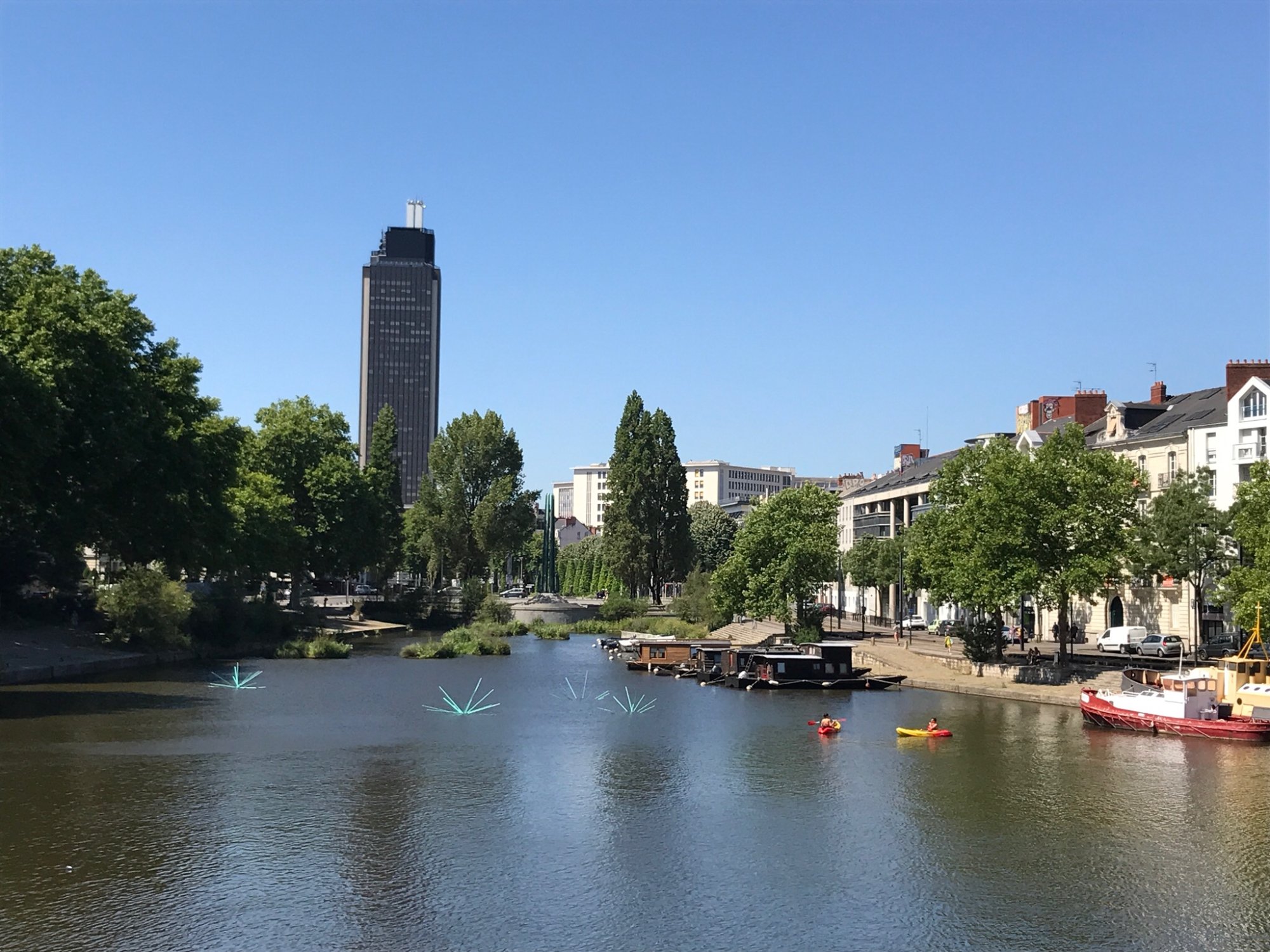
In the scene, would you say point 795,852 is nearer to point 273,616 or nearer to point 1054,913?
point 1054,913

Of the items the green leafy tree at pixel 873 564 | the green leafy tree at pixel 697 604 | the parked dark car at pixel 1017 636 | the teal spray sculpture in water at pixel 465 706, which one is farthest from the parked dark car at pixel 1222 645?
the green leafy tree at pixel 697 604

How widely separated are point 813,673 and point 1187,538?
847 inches

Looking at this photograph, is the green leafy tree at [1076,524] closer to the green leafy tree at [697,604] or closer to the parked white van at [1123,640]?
the parked white van at [1123,640]

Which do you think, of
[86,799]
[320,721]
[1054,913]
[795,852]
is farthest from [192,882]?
[320,721]

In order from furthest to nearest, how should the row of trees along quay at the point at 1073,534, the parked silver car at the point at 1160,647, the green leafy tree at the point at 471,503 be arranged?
the green leafy tree at the point at 471,503, the parked silver car at the point at 1160,647, the row of trees along quay at the point at 1073,534

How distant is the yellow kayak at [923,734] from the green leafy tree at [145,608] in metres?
45.5

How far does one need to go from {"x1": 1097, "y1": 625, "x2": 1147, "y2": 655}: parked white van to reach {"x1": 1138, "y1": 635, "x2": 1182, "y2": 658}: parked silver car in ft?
2.48

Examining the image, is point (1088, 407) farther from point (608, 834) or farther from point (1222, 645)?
point (608, 834)

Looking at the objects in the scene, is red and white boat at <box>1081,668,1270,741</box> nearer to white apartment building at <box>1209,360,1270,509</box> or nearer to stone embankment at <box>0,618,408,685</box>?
white apartment building at <box>1209,360,1270,509</box>

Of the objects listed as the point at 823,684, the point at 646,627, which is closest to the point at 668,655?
the point at 823,684

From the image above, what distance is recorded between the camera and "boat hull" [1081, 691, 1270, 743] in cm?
4466

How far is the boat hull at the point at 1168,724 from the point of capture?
44.7m

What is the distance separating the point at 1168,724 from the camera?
46.9m

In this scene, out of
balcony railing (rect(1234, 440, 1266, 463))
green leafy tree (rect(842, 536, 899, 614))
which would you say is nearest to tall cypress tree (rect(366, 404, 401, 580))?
green leafy tree (rect(842, 536, 899, 614))
